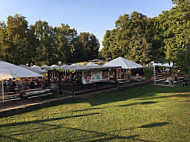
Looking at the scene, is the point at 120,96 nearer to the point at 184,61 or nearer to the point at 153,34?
the point at 184,61

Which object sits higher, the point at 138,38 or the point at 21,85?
the point at 138,38

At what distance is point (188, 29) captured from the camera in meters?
24.9

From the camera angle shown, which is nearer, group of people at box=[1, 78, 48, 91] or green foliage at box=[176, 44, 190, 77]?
green foliage at box=[176, 44, 190, 77]

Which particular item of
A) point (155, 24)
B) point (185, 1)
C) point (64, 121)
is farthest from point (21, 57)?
point (185, 1)

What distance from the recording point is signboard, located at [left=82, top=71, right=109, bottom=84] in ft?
43.3

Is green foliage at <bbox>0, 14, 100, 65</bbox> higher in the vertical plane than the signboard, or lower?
higher

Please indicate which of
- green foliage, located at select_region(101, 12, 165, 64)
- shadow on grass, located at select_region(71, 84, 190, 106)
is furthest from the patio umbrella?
green foliage, located at select_region(101, 12, 165, 64)

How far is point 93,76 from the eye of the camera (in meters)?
13.9

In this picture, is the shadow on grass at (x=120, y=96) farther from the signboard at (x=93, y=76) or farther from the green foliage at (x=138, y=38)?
the green foliage at (x=138, y=38)

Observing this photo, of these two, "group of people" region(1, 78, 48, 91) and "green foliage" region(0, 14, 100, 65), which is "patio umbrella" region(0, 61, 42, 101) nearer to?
"group of people" region(1, 78, 48, 91)

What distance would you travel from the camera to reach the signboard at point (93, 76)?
1321 centimetres

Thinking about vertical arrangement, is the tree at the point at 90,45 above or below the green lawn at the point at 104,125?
above

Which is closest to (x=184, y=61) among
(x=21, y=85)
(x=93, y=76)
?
(x=93, y=76)

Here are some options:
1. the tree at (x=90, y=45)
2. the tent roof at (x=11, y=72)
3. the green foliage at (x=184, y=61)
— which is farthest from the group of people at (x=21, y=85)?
the tree at (x=90, y=45)
